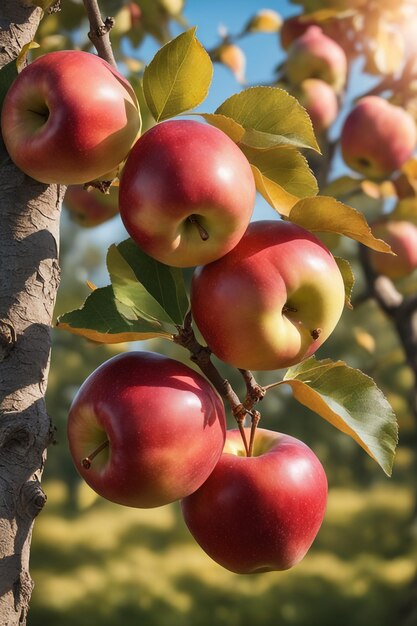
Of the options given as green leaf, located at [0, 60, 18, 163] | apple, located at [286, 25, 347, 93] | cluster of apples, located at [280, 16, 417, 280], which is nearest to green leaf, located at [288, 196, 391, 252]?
green leaf, located at [0, 60, 18, 163]

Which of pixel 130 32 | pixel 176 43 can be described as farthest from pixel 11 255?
pixel 130 32

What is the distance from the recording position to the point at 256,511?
24.0 inches

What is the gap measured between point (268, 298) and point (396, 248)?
4.56 feet

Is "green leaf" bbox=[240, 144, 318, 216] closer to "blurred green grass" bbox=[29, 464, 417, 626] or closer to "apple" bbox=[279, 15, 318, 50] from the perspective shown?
"apple" bbox=[279, 15, 318, 50]

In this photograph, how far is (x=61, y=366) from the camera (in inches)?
119

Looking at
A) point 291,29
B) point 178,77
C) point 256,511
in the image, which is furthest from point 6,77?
point 291,29

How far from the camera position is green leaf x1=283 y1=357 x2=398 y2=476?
57 cm

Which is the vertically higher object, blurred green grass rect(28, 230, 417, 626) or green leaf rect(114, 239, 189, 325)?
green leaf rect(114, 239, 189, 325)

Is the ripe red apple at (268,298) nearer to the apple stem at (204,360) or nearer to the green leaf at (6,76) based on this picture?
the apple stem at (204,360)

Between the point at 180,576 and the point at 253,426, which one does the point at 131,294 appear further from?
the point at 180,576

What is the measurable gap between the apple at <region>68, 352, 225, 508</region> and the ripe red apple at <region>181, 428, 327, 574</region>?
54 mm

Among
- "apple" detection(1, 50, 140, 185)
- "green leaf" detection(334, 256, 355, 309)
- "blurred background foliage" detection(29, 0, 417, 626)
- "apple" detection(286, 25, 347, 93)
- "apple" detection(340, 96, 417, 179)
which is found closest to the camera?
"apple" detection(1, 50, 140, 185)

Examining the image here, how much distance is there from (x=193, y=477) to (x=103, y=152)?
0.74 feet

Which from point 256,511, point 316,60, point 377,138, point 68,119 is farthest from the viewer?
point 316,60
